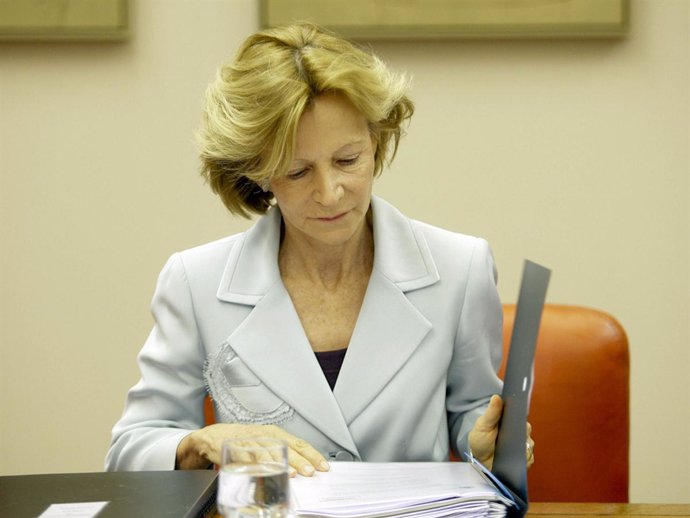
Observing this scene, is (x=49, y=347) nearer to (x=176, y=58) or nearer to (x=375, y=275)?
(x=176, y=58)

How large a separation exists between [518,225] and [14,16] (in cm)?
155

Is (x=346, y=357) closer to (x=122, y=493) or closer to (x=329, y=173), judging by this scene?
(x=329, y=173)

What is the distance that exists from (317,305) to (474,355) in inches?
12.9

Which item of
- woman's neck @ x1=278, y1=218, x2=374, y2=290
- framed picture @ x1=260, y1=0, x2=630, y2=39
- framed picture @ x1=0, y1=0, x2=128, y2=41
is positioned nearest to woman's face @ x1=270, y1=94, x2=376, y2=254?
woman's neck @ x1=278, y1=218, x2=374, y2=290

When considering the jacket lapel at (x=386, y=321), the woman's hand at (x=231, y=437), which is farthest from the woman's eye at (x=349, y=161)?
the woman's hand at (x=231, y=437)

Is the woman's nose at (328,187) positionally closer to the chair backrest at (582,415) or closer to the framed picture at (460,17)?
the chair backrest at (582,415)

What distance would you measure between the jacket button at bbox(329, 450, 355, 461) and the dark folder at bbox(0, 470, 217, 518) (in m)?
0.39

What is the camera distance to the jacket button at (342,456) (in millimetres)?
1741

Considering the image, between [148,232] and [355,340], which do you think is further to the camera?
[148,232]

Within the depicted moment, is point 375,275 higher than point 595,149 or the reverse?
the reverse

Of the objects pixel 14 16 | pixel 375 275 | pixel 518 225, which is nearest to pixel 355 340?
pixel 375 275

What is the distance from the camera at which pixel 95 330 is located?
284 centimetres

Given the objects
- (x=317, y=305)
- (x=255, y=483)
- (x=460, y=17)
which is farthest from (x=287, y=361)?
(x=460, y=17)

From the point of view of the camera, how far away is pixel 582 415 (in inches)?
79.0
